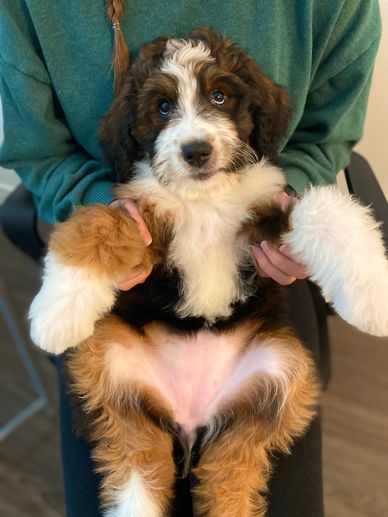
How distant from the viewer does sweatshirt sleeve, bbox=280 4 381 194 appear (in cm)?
166

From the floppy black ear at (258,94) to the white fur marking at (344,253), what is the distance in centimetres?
23

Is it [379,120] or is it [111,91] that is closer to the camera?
[111,91]

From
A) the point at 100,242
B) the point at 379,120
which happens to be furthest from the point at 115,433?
the point at 379,120

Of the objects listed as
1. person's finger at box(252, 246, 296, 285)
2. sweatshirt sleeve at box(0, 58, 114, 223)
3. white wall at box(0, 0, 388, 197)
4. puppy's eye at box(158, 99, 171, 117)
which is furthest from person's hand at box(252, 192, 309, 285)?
white wall at box(0, 0, 388, 197)

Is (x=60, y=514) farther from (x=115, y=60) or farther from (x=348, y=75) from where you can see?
(x=348, y=75)

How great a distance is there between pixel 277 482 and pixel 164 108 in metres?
1.01

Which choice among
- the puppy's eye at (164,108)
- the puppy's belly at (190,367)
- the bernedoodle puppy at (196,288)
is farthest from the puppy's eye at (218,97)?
the puppy's belly at (190,367)

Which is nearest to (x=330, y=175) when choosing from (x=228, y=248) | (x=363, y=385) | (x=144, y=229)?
(x=228, y=248)

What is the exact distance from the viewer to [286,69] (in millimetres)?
1666

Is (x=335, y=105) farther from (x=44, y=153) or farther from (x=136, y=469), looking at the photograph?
(x=136, y=469)

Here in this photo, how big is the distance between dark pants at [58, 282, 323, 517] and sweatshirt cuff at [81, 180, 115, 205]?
2.02 ft

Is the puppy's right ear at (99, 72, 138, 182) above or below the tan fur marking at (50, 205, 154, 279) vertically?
above

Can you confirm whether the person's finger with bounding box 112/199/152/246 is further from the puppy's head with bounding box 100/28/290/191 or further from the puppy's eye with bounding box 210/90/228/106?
the puppy's eye with bounding box 210/90/228/106

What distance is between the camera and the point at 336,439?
234cm
